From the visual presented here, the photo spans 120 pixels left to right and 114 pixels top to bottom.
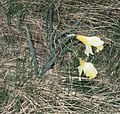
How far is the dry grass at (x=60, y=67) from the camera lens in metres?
1.92

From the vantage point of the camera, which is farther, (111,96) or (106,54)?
(106,54)

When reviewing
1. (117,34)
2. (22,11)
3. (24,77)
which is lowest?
(24,77)

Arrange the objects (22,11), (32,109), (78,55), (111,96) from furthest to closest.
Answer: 1. (22,11)
2. (78,55)
3. (111,96)
4. (32,109)

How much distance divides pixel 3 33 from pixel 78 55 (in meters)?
0.48

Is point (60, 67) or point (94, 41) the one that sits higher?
point (94, 41)

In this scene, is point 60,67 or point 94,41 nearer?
point 94,41

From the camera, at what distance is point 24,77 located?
79.4 inches

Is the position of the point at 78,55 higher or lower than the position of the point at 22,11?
lower

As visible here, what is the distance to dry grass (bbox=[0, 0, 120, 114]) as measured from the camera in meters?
1.92

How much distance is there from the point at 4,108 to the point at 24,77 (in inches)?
8.5

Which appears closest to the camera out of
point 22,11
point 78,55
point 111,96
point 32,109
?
point 32,109

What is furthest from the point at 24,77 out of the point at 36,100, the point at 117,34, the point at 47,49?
the point at 117,34

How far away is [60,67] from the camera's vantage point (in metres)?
2.15

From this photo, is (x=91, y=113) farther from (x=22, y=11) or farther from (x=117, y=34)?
(x=22, y=11)
